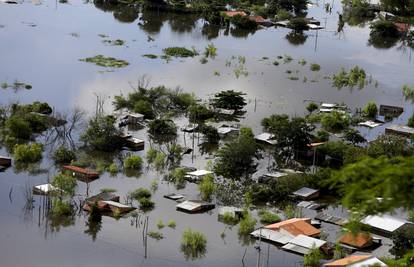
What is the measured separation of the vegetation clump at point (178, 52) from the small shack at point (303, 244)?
Result: 33.1 ft

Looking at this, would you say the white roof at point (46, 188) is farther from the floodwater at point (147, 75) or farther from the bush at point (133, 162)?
the bush at point (133, 162)

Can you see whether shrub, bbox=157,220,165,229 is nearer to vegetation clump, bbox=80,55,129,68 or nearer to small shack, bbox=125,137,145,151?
small shack, bbox=125,137,145,151

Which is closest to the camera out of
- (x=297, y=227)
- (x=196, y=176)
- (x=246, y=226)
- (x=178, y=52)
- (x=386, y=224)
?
(x=297, y=227)

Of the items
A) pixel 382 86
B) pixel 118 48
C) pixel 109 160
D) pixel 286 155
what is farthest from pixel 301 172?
pixel 118 48

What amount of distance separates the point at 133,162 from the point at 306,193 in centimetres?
256

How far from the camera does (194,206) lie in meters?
8.81

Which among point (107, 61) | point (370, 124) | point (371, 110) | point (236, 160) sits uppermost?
point (107, 61)

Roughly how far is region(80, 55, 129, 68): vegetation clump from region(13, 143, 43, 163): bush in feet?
19.2

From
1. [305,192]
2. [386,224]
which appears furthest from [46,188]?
[386,224]

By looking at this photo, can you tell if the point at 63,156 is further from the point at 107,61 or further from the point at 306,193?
the point at 107,61

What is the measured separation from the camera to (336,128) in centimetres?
1234

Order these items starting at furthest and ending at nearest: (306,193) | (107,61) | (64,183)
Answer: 1. (107,61)
2. (306,193)
3. (64,183)

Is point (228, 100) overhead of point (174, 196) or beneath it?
overhead

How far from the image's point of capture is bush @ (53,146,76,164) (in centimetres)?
1003
